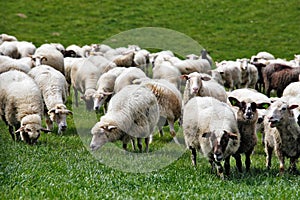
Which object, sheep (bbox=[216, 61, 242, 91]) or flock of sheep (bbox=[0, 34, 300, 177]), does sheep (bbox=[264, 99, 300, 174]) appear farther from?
sheep (bbox=[216, 61, 242, 91])

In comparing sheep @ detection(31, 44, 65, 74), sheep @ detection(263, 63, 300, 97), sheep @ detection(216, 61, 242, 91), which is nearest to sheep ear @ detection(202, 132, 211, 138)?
sheep @ detection(31, 44, 65, 74)

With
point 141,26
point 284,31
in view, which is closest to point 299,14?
point 284,31

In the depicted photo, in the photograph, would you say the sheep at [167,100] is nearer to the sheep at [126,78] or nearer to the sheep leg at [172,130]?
the sheep leg at [172,130]

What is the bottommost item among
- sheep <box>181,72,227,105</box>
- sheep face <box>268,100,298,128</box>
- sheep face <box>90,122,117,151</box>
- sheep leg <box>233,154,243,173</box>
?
sheep leg <box>233,154,243,173</box>

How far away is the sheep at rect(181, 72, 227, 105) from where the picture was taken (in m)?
11.7

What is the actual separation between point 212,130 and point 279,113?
1137mm

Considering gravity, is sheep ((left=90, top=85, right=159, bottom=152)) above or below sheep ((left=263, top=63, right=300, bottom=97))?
above

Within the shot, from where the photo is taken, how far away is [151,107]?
1079 cm

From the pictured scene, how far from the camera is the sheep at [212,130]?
8375 millimetres

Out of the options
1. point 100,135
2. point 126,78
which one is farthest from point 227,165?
point 126,78

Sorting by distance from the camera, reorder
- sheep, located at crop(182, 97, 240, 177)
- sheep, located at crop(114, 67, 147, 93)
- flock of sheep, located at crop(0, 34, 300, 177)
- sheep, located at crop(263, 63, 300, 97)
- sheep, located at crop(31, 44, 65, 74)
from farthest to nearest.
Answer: sheep, located at crop(263, 63, 300, 97) < sheep, located at crop(31, 44, 65, 74) < sheep, located at crop(114, 67, 147, 93) < flock of sheep, located at crop(0, 34, 300, 177) < sheep, located at crop(182, 97, 240, 177)

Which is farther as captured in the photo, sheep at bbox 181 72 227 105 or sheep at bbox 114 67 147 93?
sheep at bbox 114 67 147 93

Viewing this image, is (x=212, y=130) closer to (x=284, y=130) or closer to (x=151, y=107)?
(x=284, y=130)

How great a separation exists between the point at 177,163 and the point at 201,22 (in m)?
25.6
